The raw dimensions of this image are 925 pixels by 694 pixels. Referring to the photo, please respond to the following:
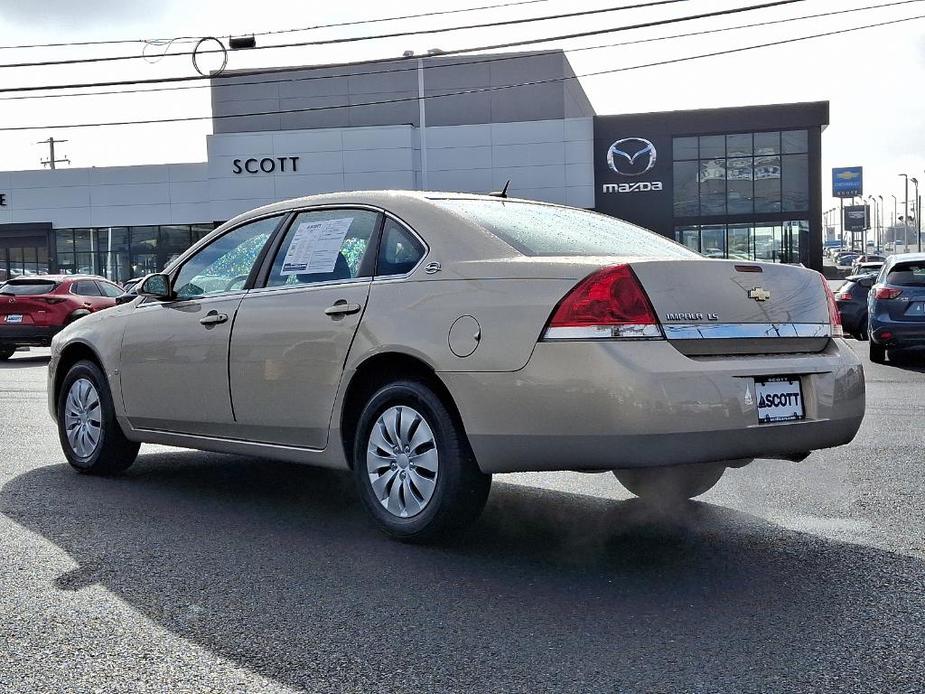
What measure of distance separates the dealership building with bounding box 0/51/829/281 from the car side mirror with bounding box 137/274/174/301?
136 ft

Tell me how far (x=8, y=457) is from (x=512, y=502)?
388 centimetres

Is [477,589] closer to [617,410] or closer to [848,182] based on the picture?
[617,410]

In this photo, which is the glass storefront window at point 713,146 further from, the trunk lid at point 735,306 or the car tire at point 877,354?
the trunk lid at point 735,306

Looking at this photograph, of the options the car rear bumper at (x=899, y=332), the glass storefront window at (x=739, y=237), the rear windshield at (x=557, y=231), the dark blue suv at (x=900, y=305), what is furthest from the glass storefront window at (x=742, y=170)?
the rear windshield at (x=557, y=231)

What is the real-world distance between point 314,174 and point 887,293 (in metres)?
36.2

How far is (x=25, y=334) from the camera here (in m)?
19.8

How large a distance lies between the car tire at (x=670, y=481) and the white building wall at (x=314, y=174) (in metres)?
42.4

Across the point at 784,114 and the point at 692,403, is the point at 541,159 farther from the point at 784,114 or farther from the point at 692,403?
the point at 692,403

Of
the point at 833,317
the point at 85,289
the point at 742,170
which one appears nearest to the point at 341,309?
the point at 833,317

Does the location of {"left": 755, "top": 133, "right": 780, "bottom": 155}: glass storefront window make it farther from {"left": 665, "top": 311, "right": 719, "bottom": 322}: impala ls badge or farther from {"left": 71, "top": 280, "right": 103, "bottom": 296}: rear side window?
{"left": 665, "top": 311, "right": 719, "bottom": 322}: impala ls badge

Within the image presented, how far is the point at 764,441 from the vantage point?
15.2 feet

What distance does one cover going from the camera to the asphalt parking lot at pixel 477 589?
3434mm

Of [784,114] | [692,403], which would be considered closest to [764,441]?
[692,403]

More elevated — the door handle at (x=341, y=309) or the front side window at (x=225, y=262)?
the front side window at (x=225, y=262)
